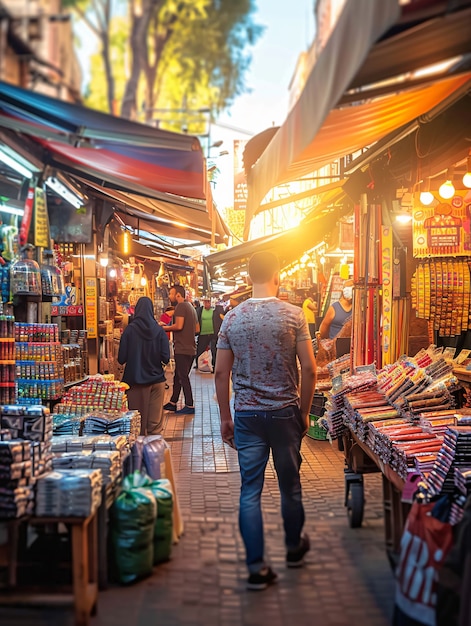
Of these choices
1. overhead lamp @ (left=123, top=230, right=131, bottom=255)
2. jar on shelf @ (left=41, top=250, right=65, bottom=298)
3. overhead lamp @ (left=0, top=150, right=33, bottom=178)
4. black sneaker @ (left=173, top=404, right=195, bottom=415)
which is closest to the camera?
overhead lamp @ (left=0, top=150, right=33, bottom=178)

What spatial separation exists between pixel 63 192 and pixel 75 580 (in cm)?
571

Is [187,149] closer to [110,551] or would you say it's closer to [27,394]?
[110,551]

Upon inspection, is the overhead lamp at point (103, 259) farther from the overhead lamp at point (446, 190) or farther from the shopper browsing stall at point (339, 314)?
the overhead lamp at point (446, 190)

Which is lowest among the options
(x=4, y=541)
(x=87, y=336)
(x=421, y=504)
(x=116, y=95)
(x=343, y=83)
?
(x=4, y=541)

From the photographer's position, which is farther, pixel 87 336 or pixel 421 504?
pixel 87 336

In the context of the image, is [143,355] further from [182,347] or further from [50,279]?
[182,347]

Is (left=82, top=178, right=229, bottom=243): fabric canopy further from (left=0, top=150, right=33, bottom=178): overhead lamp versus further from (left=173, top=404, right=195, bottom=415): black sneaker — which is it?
(left=173, top=404, right=195, bottom=415): black sneaker

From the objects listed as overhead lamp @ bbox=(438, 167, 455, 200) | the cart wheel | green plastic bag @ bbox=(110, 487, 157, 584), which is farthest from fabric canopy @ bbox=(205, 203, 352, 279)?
green plastic bag @ bbox=(110, 487, 157, 584)

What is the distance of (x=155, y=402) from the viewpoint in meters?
9.08

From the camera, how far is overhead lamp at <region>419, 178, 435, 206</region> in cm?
734

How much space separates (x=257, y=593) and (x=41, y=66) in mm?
3433

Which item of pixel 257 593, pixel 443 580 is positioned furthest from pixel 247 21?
pixel 257 593

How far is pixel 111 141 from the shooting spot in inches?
191

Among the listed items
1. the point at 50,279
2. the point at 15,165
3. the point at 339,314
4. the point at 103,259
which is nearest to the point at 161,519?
the point at 50,279
